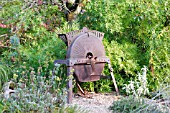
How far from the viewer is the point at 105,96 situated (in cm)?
515

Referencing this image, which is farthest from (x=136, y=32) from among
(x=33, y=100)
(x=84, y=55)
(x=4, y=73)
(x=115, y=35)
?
(x=33, y=100)

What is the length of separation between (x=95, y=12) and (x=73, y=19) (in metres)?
0.91

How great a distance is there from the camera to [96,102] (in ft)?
15.1

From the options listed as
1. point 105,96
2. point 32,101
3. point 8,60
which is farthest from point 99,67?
point 32,101

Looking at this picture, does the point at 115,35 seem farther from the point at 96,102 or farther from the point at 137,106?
the point at 137,106

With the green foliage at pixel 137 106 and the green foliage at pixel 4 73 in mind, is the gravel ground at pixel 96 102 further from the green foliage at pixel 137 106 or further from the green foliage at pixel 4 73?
the green foliage at pixel 4 73

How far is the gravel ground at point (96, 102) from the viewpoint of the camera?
405cm

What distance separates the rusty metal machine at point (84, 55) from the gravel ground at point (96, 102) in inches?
13.0

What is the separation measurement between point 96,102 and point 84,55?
81cm

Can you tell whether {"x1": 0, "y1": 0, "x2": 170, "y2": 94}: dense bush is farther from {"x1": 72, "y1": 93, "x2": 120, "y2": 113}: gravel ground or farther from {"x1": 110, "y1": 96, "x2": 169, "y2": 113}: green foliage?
{"x1": 110, "y1": 96, "x2": 169, "y2": 113}: green foliage

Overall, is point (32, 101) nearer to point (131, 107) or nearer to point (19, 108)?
point (19, 108)

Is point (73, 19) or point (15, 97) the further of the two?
point (73, 19)

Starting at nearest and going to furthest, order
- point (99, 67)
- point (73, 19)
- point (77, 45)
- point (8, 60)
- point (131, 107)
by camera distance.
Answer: point (131, 107) < point (77, 45) < point (99, 67) < point (8, 60) < point (73, 19)

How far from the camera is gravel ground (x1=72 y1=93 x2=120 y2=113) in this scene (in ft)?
13.3
